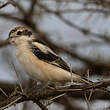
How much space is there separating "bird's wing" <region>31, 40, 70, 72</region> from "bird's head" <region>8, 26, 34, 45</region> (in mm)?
137

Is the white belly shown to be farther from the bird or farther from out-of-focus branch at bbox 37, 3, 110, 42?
out-of-focus branch at bbox 37, 3, 110, 42

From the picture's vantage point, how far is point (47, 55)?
3873 mm

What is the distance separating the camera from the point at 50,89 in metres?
2.95

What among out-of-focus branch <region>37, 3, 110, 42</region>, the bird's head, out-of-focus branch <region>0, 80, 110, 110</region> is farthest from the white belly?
out-of-focus branch <region>37, 3, 110, 42</region>

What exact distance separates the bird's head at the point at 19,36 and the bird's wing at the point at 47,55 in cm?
14

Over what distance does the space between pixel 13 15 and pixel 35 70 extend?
2.51 metres

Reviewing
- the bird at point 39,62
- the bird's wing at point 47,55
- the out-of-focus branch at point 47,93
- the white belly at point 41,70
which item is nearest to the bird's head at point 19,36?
the bird at point 39,62

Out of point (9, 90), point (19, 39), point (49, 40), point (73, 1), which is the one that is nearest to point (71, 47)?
point (49, 40)

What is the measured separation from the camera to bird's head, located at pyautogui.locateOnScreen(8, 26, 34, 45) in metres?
3.95

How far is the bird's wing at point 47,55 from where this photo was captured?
379 centimetres

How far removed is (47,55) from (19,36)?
427mm

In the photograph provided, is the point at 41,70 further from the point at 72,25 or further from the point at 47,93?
the point at 72,25

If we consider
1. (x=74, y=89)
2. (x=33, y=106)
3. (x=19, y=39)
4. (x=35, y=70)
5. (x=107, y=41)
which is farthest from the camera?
(x=107, y=41)

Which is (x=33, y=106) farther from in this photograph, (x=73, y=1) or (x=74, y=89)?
(x=73, y=1)
